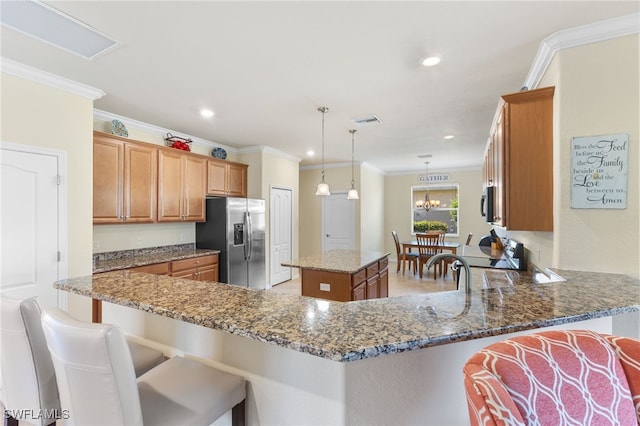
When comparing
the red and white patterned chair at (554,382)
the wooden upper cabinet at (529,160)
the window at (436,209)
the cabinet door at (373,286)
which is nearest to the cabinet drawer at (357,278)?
the cabinet door at (373,286)

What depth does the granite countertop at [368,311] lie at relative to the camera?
85 cm

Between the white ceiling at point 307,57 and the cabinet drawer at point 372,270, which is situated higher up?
the white ceiling at point 307,57

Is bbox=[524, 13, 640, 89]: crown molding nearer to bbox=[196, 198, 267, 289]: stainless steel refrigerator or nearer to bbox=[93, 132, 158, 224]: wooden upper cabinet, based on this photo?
bbox=[196, 198, 267, 289]: stainless steel refrigerator

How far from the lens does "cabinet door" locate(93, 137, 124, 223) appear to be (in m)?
3.09

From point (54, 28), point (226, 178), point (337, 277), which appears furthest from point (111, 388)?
point (226, 178)

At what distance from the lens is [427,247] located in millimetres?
6008

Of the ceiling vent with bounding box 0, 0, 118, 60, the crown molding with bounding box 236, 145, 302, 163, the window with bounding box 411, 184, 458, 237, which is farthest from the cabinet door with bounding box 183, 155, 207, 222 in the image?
the window with bounding box 411, 184, 458, 237

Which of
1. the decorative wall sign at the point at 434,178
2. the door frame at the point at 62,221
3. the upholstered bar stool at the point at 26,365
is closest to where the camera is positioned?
the upholstered bar stool at the point at 26,365

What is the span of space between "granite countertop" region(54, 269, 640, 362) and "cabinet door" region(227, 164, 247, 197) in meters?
3.47

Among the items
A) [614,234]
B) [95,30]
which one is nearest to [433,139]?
[614,234]

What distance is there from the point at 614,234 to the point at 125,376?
2615mm

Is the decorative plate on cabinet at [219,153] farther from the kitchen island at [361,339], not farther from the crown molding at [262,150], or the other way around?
the kitchen island at [361,339]

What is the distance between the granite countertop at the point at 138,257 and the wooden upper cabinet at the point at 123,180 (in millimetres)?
491

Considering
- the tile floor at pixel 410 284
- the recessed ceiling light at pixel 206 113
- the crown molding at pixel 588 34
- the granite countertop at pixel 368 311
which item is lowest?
the tile floor at pixel 410 284
